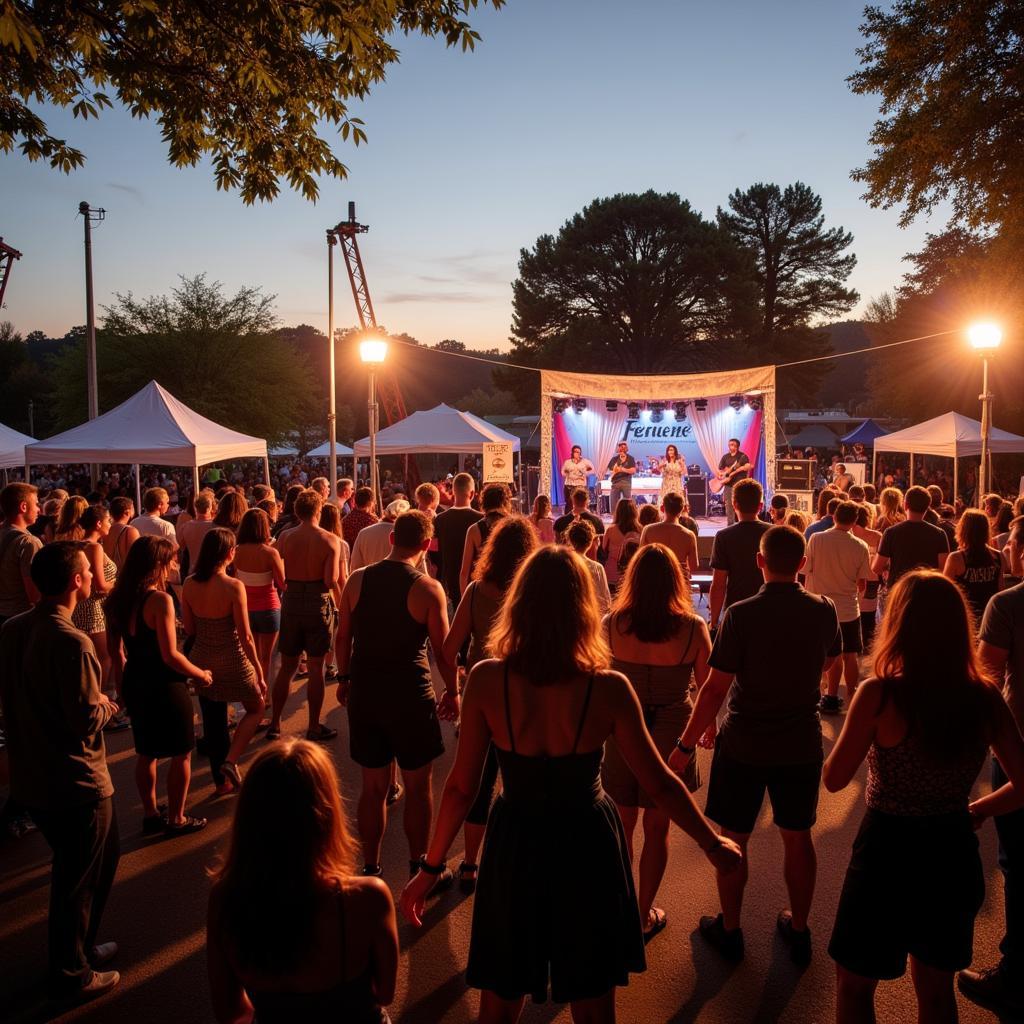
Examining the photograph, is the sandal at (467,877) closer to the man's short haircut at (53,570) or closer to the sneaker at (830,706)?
the man's short haircut at (53,570)

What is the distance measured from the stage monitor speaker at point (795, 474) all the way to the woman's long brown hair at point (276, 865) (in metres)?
16.6

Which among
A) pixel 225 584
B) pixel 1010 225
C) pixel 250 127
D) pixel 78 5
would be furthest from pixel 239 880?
pixel 1010 225

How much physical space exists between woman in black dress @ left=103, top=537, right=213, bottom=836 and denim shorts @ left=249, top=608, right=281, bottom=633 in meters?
1.69

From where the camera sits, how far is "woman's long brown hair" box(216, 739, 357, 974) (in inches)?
64.8

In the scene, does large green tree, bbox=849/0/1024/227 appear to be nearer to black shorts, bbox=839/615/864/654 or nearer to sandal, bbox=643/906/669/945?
black shorts, bbox=839/615/864/654

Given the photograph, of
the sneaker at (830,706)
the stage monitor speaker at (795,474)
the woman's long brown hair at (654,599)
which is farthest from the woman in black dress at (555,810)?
the stage monitor speaker at (795,474)

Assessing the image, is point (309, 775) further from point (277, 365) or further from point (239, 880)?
point (277, 365)

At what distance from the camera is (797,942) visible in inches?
128

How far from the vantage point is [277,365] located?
1187 inches

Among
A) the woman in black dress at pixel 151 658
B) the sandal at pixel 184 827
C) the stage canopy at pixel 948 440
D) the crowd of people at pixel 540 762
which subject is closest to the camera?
the crowd of people at pixel 540 762

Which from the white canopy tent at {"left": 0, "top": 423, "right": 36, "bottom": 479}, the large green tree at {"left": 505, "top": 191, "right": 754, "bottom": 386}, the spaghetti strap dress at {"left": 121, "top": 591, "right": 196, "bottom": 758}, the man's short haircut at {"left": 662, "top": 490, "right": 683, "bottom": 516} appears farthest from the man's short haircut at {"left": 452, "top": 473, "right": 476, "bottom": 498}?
the large green tree at {"left": 505, "top": 191, "right": 754, "bottom": 386}

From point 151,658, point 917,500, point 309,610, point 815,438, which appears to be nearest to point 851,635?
point 917,500

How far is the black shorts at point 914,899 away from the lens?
7.60 feet

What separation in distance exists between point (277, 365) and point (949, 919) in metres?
30.3
